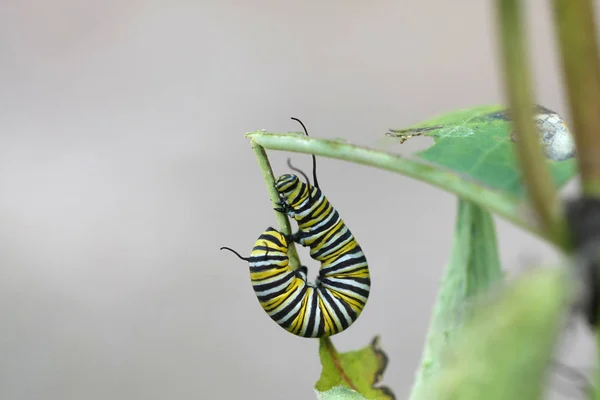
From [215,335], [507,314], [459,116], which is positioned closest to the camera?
[507,314]

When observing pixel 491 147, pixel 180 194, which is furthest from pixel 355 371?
pixel 180 194

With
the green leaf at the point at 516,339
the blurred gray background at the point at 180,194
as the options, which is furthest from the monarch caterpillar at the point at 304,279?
the blurred gray background at the point at 180,194

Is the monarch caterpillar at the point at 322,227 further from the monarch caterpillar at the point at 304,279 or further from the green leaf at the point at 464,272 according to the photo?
the green leaf at the point at 464,272

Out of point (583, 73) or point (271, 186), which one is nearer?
point (583, 73)

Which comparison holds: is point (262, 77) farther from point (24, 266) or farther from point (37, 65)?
point (24, 266)

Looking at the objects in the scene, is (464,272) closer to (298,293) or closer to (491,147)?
(491,147)

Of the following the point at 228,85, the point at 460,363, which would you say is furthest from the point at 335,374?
the point at 228,85

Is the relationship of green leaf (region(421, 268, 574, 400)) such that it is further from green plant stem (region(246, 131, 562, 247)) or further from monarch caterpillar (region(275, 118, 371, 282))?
monarch caterpillar (region(275, 118, 371, 282))
